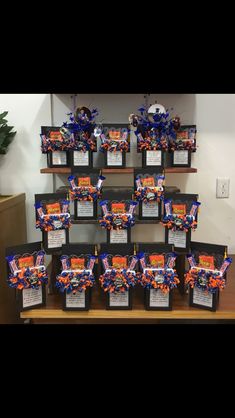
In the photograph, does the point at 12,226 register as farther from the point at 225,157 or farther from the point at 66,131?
Result: the point at 225,157

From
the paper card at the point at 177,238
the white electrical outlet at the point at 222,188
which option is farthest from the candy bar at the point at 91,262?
the white electrical outlet at the point at 222,188

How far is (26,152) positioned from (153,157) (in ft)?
2.45

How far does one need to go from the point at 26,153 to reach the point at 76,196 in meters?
0.57

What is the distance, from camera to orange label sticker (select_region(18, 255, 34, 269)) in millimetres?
1289

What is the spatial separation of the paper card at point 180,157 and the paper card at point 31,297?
2.87ft

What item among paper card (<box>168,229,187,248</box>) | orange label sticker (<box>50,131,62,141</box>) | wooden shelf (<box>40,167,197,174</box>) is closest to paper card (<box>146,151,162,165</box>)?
wooden shelf (<box>40,167,197,174</box>)

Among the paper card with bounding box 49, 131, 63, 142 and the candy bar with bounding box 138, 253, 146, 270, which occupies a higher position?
the paper card with bounding box 49, 131, 63, 142

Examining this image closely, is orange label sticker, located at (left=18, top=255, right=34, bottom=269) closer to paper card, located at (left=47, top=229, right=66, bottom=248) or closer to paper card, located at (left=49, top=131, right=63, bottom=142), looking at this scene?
paper card, located at (left=47, top=229, right=66, bottom=248)

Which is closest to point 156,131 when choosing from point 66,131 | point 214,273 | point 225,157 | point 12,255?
point 66,131

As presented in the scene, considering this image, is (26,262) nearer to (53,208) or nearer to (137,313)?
(53,208)

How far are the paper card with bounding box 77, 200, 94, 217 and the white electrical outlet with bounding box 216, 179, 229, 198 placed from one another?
31.3 inches

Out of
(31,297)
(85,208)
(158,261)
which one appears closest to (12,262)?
(31,297)

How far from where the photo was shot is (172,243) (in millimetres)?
1393

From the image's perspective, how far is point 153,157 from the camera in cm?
146
